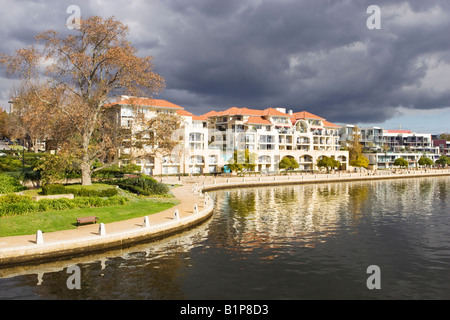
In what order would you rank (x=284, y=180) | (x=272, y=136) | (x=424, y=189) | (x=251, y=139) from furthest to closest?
(x=272, y=136) → (x=251, y=139) → (x=284, y=180) → (x=424, y=189)

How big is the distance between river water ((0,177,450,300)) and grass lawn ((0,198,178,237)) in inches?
164

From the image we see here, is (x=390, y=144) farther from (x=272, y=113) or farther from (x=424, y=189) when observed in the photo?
(x=424, y=189)

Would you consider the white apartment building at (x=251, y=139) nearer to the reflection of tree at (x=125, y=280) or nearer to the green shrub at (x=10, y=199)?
the green shrub at (x=10, y=199)

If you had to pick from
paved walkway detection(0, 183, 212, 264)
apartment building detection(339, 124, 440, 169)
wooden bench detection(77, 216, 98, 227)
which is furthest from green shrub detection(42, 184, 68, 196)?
apartment building detection(339, 124, 440, 169)

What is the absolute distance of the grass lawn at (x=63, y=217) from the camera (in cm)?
1980

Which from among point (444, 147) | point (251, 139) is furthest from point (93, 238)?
point (444, 147)

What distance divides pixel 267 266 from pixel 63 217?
46.6 ft

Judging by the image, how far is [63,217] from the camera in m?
22.7

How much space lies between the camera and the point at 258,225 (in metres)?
26.7

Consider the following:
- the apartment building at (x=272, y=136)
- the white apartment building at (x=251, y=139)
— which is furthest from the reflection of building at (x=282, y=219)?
the apartment building at (x=272, y=136)

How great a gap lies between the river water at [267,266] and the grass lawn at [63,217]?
13.6 ft
